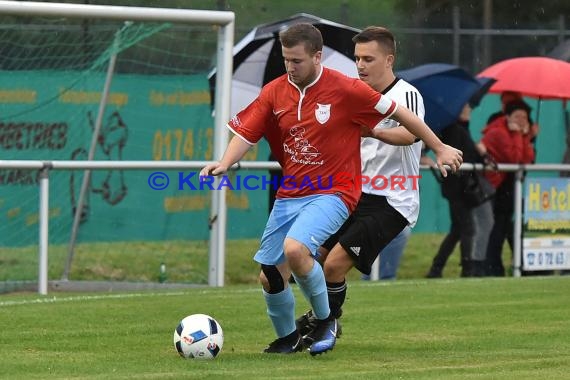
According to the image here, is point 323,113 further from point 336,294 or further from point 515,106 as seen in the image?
point 515,106

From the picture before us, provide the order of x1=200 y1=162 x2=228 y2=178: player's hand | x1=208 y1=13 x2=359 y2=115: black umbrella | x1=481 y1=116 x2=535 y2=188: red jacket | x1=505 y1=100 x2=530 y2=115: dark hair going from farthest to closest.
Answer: x1=505 y1=100 x2=530 y2=115: dark hair → x1=481 y1=116 x2=535 y2=188: red jacket → x1=208 y1=13 x2=359 y2=115: black umbrella → x1=200 y1=162 x2=228 y2=178: player's hand

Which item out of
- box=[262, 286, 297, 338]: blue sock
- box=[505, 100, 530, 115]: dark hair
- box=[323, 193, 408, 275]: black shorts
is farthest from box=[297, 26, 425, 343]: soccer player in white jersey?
box=[505, 100, 530, 115]: dark hair

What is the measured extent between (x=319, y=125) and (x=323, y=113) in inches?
3.0

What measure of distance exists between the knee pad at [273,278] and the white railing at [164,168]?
468 cm

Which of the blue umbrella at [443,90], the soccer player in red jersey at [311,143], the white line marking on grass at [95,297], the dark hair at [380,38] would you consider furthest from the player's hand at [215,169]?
the blue umbrella at [443,90]

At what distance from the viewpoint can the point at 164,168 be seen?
13469 millimetres

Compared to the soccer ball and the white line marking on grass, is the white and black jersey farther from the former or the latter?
the white line marking on grass

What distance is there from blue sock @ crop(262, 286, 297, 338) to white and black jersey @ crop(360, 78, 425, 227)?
1.19 m

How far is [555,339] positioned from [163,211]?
6411 millimetres

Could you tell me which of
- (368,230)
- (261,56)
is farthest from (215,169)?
(261,56)

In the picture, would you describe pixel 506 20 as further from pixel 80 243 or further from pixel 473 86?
pixel 80 243

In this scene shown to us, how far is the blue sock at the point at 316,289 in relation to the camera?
8156 millimetres

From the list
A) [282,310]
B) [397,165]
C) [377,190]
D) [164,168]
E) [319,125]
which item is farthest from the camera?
[164,168]

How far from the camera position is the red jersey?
27.1ft
